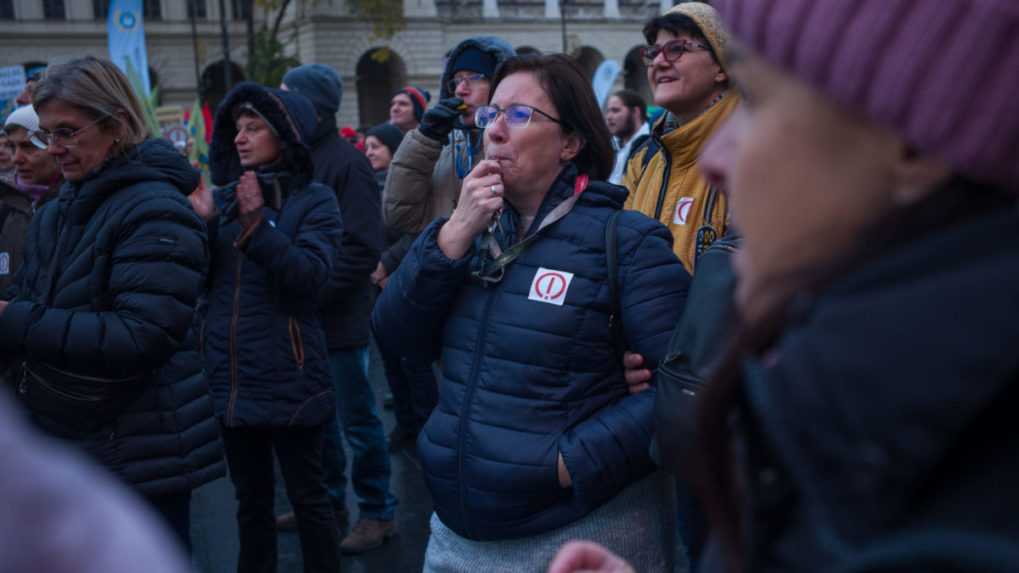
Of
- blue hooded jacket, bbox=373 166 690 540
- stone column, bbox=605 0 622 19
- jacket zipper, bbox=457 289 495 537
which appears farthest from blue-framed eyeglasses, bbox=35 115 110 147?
stone column, bbox=605 0 622 19

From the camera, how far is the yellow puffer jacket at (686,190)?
3.32 meters

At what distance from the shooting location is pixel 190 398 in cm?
318

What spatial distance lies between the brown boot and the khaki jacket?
1.47 metres

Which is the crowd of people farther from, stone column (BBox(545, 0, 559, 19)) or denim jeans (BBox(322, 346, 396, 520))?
stone column (BBox(545, 0, 559, 19))

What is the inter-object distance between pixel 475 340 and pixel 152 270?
1104 millimetres

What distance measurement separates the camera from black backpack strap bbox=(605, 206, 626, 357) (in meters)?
2.52

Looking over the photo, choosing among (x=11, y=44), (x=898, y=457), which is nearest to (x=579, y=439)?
(x=898, y=457)

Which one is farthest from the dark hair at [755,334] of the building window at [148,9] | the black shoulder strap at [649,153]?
the building window at [148,9]

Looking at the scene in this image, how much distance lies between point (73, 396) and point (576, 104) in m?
1.73

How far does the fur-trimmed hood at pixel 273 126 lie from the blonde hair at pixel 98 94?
88cm

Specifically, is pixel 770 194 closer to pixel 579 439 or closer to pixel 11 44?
pixel 579 439

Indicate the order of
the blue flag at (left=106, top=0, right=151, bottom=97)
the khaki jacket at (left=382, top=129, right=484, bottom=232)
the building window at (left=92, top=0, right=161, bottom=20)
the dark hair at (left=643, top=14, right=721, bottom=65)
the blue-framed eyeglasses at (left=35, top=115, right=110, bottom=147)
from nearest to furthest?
1. the blue-framed eyeglasses at (left=35, top=115, right=110, bottom=147)
2. the dark hair at (left=643, top=14, right=721, bottom=65)
3. the khaki jacket at (left=382, top=129, right=484, bottom=232)
4. the blue flag at (left=106, top=0, right=151, bottom=97)
5. the building window at (left=92, top=0, right=161, bottom=20)

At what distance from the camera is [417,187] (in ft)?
15.4

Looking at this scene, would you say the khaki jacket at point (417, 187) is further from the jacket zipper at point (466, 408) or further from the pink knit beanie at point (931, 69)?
the pink knit beanie at point (931, 69)
